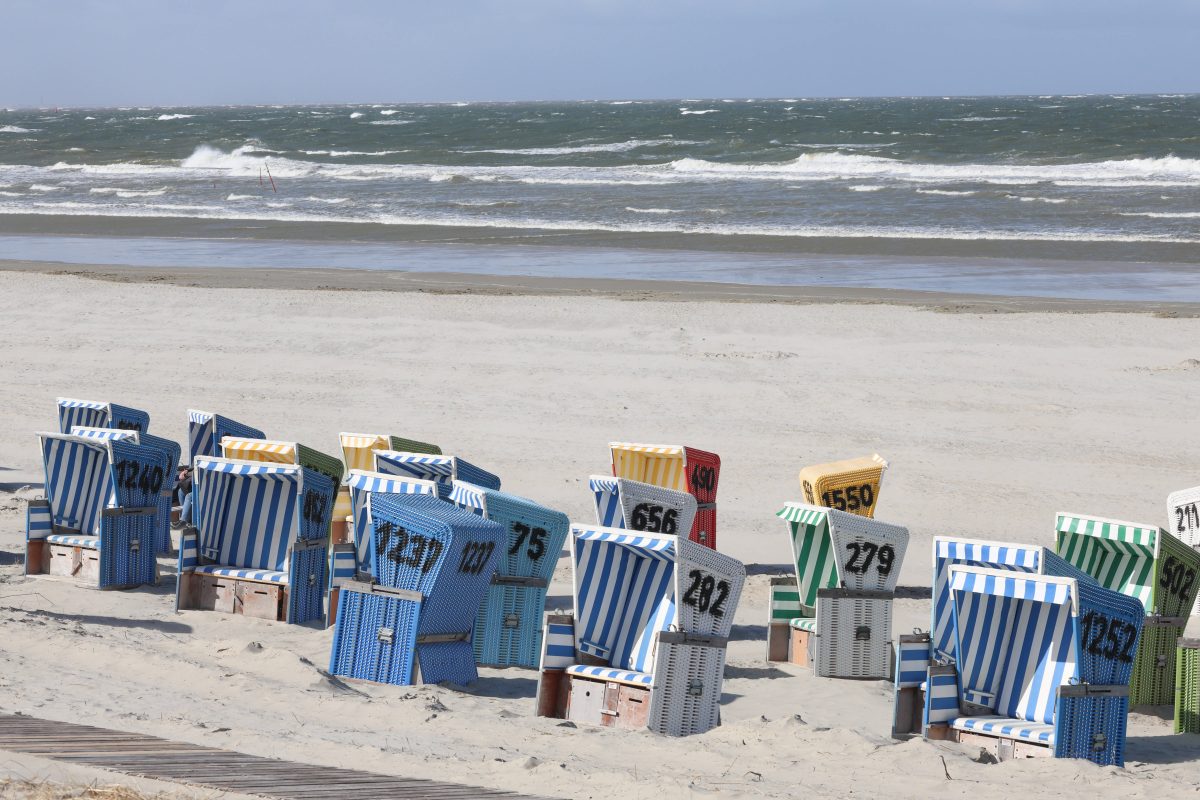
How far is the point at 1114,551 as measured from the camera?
24.7 feet

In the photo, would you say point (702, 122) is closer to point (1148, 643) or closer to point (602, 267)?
→ point (602, 267)

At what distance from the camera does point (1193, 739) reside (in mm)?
6922

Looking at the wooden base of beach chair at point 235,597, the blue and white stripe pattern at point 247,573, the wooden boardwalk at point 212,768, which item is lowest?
the wooden base of beach chair at point 235,597

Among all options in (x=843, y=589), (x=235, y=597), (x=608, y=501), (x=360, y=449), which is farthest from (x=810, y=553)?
(x=235, y=597)

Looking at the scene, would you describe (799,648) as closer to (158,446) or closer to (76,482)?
(158,446)

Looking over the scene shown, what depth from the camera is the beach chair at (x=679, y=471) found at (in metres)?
9.26

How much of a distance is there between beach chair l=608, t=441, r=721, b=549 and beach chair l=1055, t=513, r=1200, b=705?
8.16 feet

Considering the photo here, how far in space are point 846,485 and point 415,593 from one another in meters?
3.11

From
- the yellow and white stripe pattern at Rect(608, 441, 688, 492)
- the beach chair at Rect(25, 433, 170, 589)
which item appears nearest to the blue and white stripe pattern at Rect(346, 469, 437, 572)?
the beach chair at Rect(25, 433, 170, 589)

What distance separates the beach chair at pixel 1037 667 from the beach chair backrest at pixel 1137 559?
1165 mm

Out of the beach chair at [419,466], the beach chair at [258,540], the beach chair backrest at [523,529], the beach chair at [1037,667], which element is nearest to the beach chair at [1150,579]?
the beach chair at [1037,667]

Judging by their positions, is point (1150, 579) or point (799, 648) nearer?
point (1150, 579)

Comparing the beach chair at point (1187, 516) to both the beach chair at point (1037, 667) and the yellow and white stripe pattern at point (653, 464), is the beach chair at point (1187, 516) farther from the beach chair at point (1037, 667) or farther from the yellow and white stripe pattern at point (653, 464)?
the yellow and white stripe pattern at point (653, 464)

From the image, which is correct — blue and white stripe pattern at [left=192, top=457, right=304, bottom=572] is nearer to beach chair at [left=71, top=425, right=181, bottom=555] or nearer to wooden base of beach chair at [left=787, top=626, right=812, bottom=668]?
beach chair at [left=71, top=425, right=181, bottom=555]
